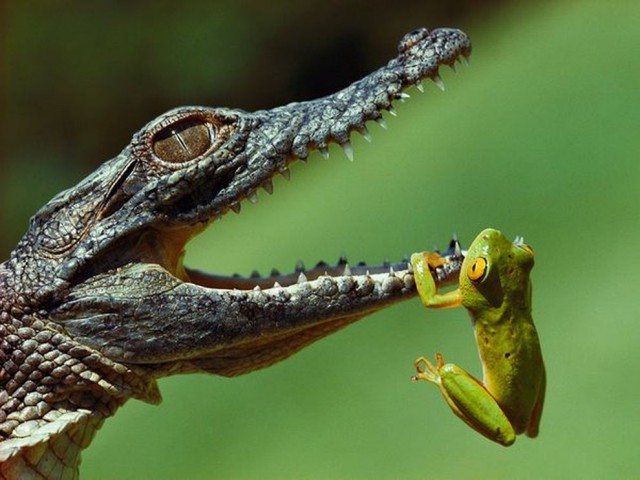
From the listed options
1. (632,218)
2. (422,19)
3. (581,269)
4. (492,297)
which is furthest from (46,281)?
(422,19)

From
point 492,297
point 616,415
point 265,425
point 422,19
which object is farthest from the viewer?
point 422,19

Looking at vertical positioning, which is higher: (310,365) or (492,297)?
(310,365)

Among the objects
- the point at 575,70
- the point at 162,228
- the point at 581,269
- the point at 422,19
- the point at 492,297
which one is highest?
the point at 422,19

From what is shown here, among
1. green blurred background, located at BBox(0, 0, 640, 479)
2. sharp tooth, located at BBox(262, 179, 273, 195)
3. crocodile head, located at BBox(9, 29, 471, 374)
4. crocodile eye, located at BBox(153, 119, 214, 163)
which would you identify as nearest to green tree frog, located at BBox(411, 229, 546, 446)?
crocodile head, located at BBox(9, 29, 471, 374)

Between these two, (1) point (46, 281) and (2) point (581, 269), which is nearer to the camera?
(1) point (46, 281)

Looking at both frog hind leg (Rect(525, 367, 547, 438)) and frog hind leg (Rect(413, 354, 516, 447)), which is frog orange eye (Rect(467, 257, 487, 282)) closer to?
frog hind leg (Rect(413, 354, 516, 447))

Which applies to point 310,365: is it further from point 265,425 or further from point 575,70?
point 575,70

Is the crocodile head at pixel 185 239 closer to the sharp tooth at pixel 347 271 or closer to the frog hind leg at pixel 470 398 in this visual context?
the sharp tooth at pixel 347 271

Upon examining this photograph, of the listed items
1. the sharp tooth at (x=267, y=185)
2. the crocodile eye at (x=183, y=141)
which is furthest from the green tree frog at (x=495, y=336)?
the crocodile eye at (x=183, y=141)
